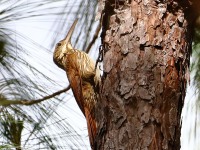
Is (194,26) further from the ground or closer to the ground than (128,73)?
further from the ground

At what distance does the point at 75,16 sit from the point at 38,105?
63cm

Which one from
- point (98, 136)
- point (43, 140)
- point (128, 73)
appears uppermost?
point (128, 73)

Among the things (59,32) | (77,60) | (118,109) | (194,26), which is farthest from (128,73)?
(77,60)

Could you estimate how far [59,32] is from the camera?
3.16 meters

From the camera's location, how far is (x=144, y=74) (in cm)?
202

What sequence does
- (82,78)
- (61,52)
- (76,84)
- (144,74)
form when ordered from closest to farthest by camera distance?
(144,74), (76,84), (82,78), (61,52)

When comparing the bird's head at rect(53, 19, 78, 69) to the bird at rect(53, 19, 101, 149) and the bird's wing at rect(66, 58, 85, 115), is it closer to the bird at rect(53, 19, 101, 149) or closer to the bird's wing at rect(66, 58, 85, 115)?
the bird at rect(53, 19, 101, 149)

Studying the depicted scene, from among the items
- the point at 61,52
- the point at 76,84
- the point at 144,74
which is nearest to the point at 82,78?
the point at 76,84

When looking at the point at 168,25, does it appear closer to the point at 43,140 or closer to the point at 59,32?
the point at 43,140

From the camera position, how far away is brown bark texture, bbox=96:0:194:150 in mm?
1921

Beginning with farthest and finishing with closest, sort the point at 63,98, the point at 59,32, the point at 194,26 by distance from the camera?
the point at 59,32
the point at 63,98
the point at 194,26

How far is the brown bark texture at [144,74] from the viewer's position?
192 cm

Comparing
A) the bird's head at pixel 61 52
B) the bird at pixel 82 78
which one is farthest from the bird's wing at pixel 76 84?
the bird's head at pixel 61 52

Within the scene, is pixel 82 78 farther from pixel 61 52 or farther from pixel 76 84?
pixel 61 52
